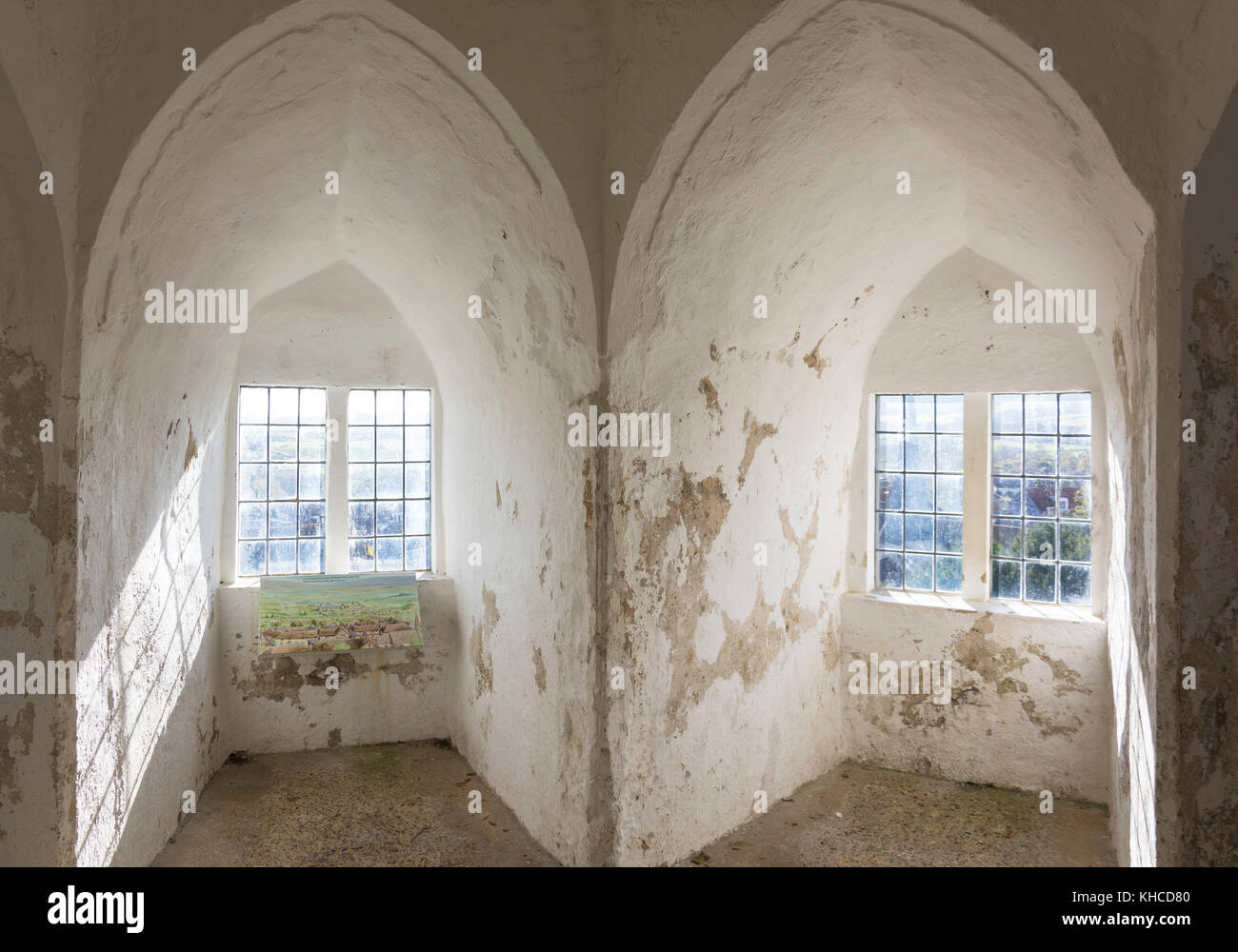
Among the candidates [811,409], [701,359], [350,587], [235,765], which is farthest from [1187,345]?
[235,765]

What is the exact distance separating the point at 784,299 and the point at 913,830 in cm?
311

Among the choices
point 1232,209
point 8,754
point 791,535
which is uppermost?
point 1232,209

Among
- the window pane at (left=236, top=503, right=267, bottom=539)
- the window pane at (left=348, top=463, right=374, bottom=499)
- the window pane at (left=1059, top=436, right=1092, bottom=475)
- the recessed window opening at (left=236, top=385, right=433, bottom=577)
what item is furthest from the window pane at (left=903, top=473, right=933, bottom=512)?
the window pane at (left=236, top=503, right=267, bottom=539)

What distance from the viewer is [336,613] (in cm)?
636

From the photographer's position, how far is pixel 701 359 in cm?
441

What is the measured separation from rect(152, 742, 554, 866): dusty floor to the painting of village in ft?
2.65

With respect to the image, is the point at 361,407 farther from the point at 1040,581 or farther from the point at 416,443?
the point at 1040,581

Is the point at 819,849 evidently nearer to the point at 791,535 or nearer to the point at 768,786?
the point at 768,786

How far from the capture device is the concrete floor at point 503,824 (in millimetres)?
4684

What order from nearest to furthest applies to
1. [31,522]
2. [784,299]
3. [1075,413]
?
[31,522]
[784,299]
[1075,413]

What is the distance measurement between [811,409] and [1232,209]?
2.98m

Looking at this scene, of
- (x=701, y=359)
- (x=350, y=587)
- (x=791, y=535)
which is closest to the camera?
(x=701, y=359)

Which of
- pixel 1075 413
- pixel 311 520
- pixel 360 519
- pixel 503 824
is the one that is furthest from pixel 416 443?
pixel 1075 413

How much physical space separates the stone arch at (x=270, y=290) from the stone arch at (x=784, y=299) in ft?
1.25
